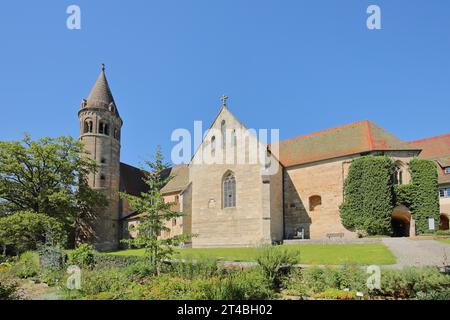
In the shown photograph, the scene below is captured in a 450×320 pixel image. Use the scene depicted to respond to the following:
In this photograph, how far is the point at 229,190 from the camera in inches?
1242

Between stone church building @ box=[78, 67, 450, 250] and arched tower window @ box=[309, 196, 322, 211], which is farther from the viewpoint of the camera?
arched tower window @ box=[309, 196, 322, 211]

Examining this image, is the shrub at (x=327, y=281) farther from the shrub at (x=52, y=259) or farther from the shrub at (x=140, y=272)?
the shrub at (x=52, y=259)

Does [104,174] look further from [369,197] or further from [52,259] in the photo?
[369,197]

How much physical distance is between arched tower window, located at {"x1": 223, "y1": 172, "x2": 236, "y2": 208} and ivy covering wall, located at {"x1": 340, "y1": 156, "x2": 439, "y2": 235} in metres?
9.91

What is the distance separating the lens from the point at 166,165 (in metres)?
17.4

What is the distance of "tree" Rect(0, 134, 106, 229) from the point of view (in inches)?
1276

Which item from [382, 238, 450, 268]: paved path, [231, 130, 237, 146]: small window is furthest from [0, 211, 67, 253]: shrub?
[382, 238, 450, 268]: paved path

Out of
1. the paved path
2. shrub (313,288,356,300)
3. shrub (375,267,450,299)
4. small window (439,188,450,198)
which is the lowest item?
shrub (313,288,356,300)

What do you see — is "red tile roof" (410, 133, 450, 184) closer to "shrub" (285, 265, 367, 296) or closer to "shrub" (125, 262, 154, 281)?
"shrub" (285, 265, 367, 296)

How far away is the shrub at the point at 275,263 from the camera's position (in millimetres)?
13625

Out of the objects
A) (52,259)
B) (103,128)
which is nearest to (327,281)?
(52,259)

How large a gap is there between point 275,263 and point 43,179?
2849 centimetres
